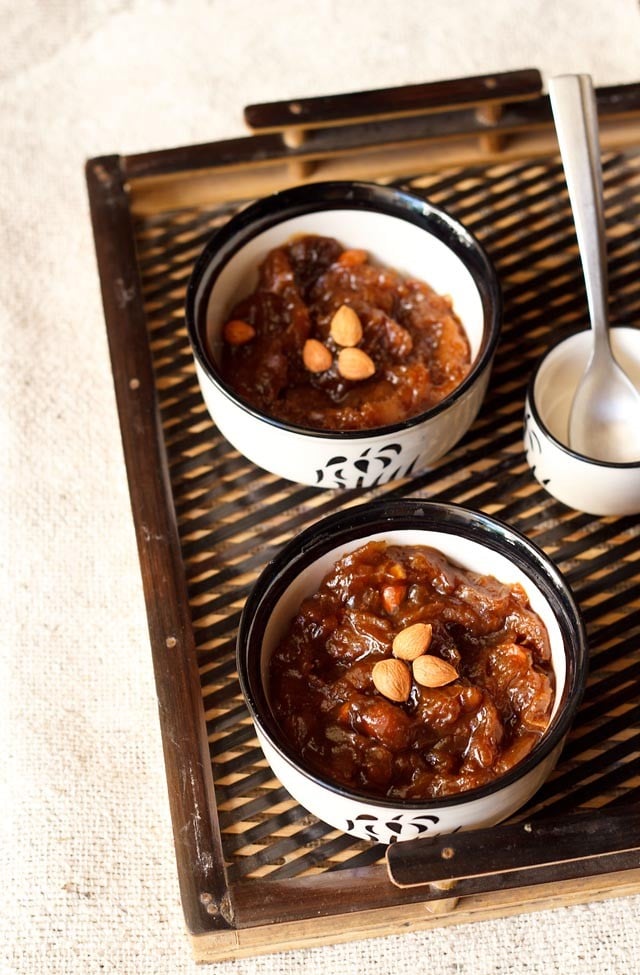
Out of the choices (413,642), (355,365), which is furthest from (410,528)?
(355,365)

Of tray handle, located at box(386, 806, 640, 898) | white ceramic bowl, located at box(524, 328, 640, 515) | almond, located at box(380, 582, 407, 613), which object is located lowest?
tray handle, located at box(386, 806, 640, 898)

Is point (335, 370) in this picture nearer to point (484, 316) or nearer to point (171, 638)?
point (484, 316)

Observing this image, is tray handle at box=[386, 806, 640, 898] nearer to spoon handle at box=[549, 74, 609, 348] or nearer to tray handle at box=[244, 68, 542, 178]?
spoon handle at box=[549, 74, 609, 348]

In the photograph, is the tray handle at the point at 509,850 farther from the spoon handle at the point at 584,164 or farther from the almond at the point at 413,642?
the spoon handle at the point at 584,164

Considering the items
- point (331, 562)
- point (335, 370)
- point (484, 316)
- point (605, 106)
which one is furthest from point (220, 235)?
point (605, 106)

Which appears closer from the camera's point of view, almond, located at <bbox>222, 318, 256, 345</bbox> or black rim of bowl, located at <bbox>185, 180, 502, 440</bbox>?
black rim of bowl, located at <bbox>185, 180, 502, 440</bbox>

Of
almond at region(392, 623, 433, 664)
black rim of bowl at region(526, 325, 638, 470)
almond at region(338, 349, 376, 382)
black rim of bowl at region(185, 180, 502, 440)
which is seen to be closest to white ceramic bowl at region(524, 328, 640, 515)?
black rim of bowl at region(526, 325, 638, 470)

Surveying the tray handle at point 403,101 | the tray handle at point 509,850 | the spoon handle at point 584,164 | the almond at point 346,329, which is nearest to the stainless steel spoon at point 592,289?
the spoon handle at point 584,164
